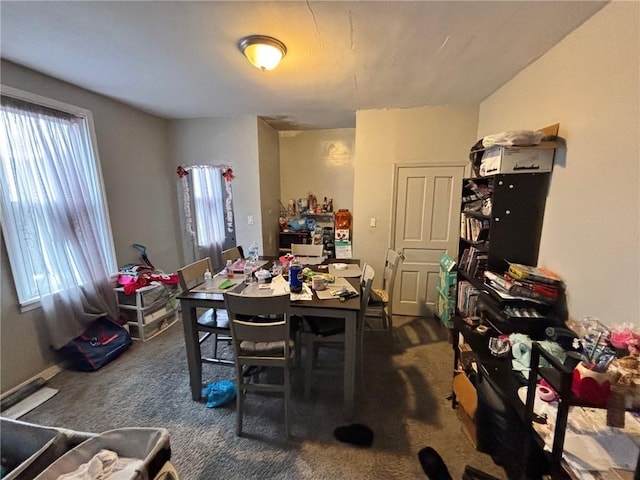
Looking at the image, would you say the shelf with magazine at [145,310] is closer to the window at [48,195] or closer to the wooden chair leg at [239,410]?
the window at [48,195]

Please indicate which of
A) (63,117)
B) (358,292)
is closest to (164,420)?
(358,292)

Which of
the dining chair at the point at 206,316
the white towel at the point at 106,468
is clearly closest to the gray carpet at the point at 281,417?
the dining chair at the point at 206,316

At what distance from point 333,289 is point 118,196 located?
8.68 ft

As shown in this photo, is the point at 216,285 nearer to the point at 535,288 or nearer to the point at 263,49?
the point at 263,49

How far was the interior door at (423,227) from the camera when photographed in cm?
319

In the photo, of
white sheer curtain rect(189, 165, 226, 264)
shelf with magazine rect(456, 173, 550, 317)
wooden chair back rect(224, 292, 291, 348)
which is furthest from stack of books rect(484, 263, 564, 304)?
white sheer curtain rect(189, 165, 226, 264)

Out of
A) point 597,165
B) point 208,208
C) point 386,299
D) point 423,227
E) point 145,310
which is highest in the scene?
point 597,165

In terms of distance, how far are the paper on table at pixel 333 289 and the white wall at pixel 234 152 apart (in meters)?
1.87

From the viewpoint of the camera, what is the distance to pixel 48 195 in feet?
7.34

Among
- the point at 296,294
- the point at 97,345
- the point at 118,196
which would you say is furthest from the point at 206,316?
the point at 118,196

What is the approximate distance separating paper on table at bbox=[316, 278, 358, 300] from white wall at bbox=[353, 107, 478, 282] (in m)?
1.32

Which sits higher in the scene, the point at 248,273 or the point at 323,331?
the point at 248,273

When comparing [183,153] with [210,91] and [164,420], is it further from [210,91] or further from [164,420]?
[164,420]

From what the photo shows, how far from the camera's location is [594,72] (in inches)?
57.7
